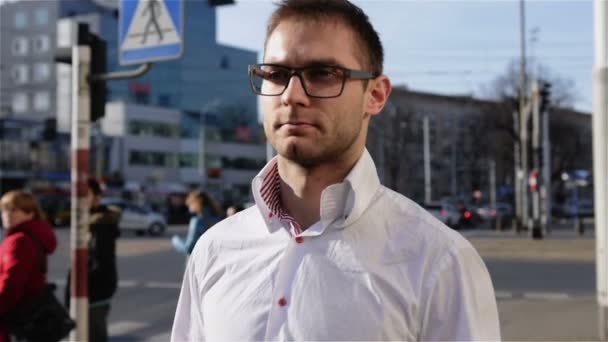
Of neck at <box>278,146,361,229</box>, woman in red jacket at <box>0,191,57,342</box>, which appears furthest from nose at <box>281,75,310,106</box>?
woman in red jacket at <box>0,191,57,342</box>

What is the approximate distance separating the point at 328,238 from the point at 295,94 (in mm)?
331

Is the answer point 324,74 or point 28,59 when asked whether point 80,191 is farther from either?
point 28,59

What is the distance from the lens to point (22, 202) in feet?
20.6

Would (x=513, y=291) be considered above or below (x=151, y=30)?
below

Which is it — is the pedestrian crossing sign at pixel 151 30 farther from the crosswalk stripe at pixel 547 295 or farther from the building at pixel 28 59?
the building at pixel 28 59

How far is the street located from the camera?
9.65 metres

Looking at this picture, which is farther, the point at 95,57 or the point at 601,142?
the point at 95,57

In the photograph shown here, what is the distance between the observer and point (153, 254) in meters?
23.3

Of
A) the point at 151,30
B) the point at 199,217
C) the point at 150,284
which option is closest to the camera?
the point at 151,30

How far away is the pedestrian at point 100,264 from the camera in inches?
267

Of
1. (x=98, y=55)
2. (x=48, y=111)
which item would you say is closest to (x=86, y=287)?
(x=98, y=55)

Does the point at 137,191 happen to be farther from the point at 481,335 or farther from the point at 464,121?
the point at 481,335

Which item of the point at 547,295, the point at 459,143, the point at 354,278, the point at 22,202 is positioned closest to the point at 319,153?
the point at 354,278

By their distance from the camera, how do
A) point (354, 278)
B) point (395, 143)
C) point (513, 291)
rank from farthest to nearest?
point (395, 143) → point (513, 291) → point (354, 278)
